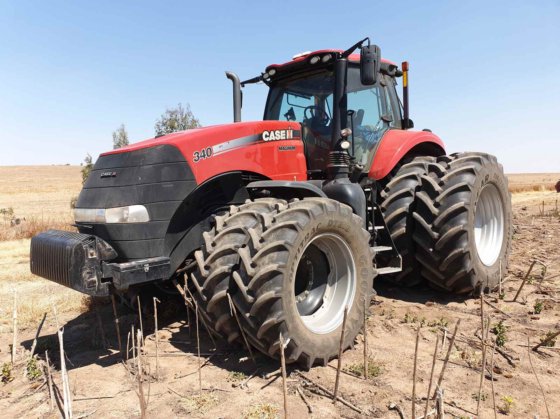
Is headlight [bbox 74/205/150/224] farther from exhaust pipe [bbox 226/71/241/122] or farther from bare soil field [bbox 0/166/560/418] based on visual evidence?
exhaust pipe [bbox 226/71/241/122]

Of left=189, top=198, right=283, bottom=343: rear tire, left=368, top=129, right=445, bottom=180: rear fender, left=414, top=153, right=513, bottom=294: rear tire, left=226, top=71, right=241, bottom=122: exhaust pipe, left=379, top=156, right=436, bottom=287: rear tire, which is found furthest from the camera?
left=226, top=71, right=241, bottom=122: exhaust pipe

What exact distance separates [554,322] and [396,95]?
308 centimetres

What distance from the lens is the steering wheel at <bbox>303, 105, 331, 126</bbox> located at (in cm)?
472

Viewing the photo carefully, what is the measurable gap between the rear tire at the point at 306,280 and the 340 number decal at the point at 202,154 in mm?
864

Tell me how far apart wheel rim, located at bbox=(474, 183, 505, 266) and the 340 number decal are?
3473 millimetres

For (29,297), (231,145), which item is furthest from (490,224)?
(29,297)

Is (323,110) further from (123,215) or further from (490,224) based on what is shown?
(490,224)

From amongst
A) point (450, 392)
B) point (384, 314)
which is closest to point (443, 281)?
point (384, 314)

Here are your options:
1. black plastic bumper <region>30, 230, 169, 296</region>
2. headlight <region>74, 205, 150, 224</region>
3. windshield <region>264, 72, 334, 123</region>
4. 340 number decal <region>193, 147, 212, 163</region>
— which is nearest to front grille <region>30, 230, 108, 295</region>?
black plastic bumper <region>30, 230, 169, 296</region>

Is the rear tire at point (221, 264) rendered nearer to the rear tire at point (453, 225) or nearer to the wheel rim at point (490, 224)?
the rear tire at point (453, 225)

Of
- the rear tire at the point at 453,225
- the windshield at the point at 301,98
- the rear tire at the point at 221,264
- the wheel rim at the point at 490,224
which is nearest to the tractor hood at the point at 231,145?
the windshield at the point at 301,98

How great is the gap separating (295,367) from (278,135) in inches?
86.1

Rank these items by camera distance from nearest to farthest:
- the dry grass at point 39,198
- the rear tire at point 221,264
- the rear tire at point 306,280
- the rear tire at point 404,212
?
the rear tire at point 306,280 → the rear tire at point 221,264 → the rear tire at point 404,212 → the dry grass at point 39,198

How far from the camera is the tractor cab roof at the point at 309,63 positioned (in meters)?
4.58
